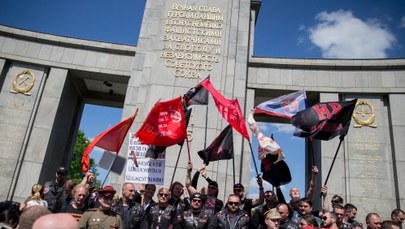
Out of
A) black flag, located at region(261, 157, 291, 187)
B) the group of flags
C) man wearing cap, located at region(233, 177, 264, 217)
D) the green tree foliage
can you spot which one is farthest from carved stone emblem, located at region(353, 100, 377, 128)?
the green tree foliage

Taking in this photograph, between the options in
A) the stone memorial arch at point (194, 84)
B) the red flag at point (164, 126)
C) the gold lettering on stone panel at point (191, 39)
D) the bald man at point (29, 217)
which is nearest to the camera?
the bald man at point (29, 217)

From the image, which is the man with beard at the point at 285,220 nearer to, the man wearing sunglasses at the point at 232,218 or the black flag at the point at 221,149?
the man wearing sunglasses at the point at 232,218

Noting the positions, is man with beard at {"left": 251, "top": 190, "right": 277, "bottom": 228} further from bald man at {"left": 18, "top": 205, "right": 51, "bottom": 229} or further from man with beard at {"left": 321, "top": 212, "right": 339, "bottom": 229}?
bald man at {"left": 18, "top": 205, "right": 51, "bottom": 229}

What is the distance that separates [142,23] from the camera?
16328mm

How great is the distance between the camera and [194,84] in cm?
1430

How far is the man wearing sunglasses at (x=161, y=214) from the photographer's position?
20.4 feet

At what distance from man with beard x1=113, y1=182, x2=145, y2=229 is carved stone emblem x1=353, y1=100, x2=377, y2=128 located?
12212mm

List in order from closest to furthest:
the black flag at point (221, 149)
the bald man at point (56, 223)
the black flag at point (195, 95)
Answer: the bald man at point (56, 223), the black flag at point (221, 149), the black flag at point (195, 95)

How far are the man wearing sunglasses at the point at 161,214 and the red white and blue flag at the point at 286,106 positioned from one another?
3.94 meters

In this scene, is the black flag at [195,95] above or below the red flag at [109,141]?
above

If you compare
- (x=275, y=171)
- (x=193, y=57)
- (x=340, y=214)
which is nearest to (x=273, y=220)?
(x=340, y=214)

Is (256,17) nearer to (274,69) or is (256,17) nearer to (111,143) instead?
(274,69)

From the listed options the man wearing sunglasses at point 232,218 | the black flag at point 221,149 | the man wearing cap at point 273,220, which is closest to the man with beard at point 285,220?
the man wearing sunglasses at point 232,218

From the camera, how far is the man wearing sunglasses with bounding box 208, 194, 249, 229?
620 centimetres
